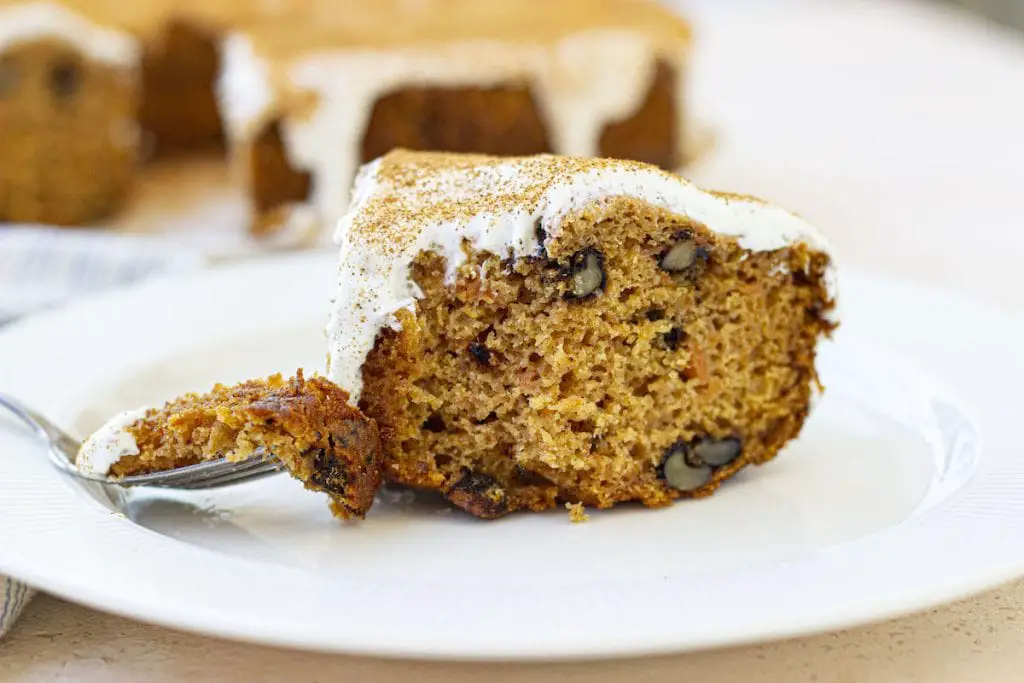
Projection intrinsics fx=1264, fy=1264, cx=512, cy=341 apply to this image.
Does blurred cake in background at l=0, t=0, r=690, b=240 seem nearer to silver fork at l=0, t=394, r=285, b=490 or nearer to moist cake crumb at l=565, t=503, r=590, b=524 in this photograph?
silver fork at l=0, t=394, r=285, b=490

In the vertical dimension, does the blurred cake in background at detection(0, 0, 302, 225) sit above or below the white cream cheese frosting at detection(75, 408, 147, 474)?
below

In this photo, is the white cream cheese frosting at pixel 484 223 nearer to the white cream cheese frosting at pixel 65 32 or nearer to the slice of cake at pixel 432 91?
the slice of cake at pixel 432 91

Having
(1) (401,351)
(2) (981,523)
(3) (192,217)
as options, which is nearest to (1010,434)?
(2) (981,523)

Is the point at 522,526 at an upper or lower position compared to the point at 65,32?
upper

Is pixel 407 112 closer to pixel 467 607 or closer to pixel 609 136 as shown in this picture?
pixel 609 136

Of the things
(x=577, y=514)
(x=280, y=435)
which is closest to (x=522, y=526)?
(x=577, y=514)

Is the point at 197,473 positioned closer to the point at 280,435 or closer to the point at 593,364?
the point at 280,435

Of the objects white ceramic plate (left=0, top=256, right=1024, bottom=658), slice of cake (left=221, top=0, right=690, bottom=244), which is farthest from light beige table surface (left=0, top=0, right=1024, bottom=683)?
slice of cake (left=221, top=0, right=690, bottom=244)
